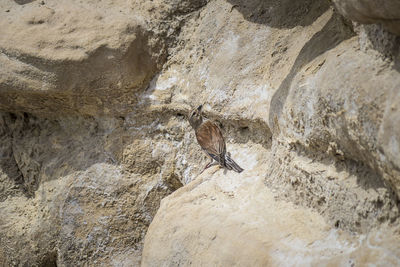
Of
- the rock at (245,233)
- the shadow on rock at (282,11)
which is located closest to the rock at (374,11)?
the rock at (245,233)

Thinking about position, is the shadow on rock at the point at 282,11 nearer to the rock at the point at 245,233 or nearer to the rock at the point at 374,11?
the rock at the point at 245,233

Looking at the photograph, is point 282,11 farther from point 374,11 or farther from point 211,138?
point 374,11

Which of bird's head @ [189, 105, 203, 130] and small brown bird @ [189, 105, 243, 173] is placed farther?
bird's head @ [189, 105, 203, 130]

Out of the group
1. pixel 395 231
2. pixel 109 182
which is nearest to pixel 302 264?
pixel 395 231

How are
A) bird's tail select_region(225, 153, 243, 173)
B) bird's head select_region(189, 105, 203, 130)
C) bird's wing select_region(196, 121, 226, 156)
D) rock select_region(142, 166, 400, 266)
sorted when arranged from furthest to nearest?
bird's head select_region(189, 105, 203, 130), bird's wing select_region(196, 121, 226, 156), bird's tail select_region(225, 153, 243, 173), rock select_region(142, 166, 400, 266)

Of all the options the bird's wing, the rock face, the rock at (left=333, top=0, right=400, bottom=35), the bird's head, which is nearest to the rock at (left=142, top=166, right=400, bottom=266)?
the rock face

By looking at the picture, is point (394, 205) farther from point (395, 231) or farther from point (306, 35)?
point (306, 35)

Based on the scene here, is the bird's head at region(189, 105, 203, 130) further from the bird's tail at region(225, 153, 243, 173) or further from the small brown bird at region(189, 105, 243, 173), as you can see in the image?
the bird's tail at region(225, 153, 243, 173)
